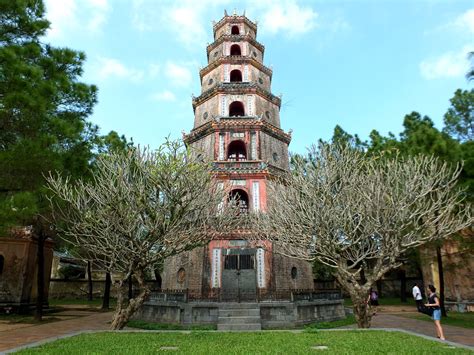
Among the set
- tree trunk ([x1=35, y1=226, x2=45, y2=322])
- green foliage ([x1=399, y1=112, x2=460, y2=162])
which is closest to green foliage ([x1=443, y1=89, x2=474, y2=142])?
green foliage ([x1=399, y1=112, x2=460, y2=162])

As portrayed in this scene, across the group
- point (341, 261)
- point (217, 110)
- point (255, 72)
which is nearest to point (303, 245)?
point (341, 261)

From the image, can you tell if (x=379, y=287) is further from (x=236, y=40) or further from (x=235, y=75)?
(x=236, y=40)

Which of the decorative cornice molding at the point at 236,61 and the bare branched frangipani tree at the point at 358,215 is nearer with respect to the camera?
the bare branched frangipani tree at the point at 358,215

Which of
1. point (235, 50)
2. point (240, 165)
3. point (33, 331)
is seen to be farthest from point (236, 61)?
point (33, 331)

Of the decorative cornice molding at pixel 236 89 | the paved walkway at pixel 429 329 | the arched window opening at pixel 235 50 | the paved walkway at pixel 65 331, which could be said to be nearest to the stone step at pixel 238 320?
the paved walkway at pixel 65 331

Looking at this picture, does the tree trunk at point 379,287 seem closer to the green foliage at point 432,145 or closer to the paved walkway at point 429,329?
the paved walkway at point 429,329

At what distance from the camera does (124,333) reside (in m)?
10.4

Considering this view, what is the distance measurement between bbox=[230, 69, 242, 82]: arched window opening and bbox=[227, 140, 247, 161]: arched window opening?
15.9 ft

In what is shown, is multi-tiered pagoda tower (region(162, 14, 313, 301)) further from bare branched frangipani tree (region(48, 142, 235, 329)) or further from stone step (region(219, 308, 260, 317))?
bare branched frangipani tree (region(48, 142, 235, 329))

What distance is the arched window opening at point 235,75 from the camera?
2403 centimetres

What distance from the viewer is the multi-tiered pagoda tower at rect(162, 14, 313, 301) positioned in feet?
58.4

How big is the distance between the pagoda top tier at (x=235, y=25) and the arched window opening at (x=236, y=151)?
887 cm

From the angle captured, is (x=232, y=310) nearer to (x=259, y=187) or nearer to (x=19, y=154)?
(x=259, y=187)

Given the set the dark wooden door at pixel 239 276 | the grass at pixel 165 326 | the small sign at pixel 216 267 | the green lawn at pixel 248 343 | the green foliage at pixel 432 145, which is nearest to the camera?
the green lawn at pixel 248 343
